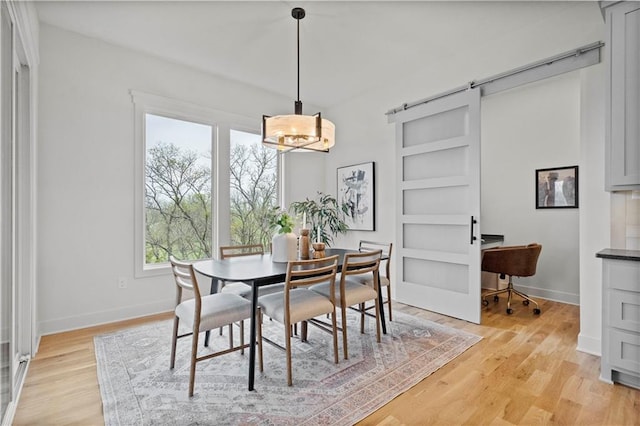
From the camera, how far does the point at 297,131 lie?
2.50m

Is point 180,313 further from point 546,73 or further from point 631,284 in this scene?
point 546,73

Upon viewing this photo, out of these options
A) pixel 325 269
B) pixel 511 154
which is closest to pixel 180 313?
pixel 325 269

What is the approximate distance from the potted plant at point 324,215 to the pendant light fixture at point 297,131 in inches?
75.3

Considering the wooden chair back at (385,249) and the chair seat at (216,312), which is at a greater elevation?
the wooden chair back at (385,249)

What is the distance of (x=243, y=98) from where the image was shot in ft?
14.1

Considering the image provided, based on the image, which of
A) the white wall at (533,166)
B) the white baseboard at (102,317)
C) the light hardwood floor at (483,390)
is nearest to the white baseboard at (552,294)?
the white wall at (533,166)

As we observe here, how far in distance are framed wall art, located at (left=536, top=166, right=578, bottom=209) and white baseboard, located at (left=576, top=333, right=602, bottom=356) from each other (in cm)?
209

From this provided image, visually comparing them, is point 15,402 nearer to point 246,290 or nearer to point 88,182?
point 246,290

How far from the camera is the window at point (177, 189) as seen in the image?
12.0 feet

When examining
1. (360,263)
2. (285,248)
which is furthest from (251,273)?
(360,263)

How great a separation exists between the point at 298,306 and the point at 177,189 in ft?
7.86

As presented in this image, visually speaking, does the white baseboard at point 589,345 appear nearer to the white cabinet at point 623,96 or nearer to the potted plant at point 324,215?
the white cabinet at point 623,96

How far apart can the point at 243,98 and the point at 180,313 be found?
308 centimetres

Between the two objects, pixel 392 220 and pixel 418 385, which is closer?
pixel 418 385
